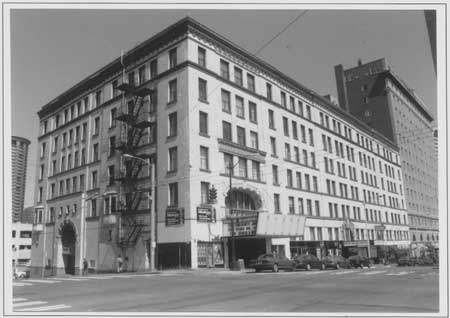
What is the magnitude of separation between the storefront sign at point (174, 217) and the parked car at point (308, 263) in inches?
414

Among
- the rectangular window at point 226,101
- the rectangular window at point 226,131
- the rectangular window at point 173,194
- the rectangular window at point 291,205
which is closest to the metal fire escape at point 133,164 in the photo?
the rectangular window at point 173,194

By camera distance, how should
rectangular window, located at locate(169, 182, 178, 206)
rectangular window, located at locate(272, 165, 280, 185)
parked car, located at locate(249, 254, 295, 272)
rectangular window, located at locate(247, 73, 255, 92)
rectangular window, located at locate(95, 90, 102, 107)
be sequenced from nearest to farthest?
parked car, located at locate(249, 254, 295, 272) → rectangular window, located at locate(169, 182, 178, 206) → rectangular window, located at locate(247, 73, 255, 92) → rectangular window, located at locate(272, 165, 280, 185) → rectangular window, located at locate(95, 90, 102, 107)

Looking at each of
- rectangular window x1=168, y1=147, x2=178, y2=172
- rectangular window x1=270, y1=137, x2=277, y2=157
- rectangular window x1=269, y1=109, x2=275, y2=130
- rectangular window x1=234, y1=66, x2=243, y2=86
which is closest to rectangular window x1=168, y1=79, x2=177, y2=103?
rectangular window x1=168, y1=147, x2=178, y2=172

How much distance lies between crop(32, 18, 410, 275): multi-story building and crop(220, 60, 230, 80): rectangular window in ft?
0.49

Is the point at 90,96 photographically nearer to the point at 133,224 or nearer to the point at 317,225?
the point at 133,224

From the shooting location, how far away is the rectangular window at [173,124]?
3845cm

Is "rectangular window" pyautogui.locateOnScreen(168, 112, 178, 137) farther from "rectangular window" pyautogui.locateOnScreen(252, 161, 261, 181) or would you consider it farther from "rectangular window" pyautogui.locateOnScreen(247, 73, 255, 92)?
"rectangular window" pyautogui.locateOnScreen(247, 73, 255, 92)

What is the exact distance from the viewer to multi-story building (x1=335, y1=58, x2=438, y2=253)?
82938mm

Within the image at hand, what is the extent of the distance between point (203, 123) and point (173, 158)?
447 cm

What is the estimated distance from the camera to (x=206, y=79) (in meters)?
39.8

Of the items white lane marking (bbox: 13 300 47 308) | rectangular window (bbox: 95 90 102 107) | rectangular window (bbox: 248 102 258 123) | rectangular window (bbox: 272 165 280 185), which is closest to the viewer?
white lane marking (bbox: 13 300 47 308)

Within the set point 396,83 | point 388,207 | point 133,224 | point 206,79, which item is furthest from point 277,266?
point 396,83

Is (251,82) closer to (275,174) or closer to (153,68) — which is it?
(275,174)

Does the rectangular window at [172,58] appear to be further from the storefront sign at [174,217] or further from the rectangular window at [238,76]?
the storefront sign at [174,217]
